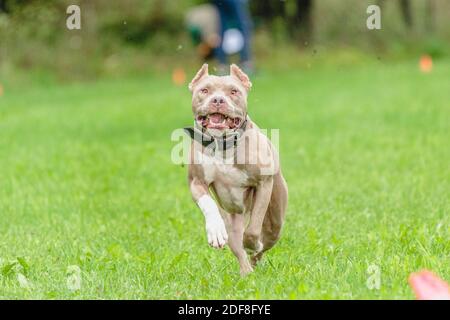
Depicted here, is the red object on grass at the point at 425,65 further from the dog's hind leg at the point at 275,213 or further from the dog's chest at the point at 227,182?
the dog's chest at the point at 227,182

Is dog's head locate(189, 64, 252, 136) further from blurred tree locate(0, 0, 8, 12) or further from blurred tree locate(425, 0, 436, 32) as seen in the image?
blurred tree locate(425, 0, 436, 32)

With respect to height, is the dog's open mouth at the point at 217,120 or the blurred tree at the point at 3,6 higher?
the blurred tree at the point at 3,6

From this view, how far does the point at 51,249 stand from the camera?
19.5 feet

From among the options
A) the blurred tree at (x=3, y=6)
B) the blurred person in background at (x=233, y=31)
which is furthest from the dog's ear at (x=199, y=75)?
the blurred tree at (x=3, y=6)

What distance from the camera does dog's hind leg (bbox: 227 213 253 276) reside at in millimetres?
4973

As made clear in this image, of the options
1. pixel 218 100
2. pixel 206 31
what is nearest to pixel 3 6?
pixel 206 31

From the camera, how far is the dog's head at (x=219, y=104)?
452cm

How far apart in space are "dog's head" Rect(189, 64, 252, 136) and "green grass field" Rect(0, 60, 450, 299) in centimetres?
51

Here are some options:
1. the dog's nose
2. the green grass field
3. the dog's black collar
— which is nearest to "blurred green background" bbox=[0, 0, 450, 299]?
the green grass field

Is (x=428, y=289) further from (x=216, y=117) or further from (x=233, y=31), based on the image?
(x=233, y=31)

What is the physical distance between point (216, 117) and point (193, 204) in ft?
10.9

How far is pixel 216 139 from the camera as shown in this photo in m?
4.67
